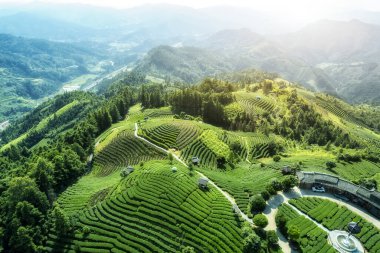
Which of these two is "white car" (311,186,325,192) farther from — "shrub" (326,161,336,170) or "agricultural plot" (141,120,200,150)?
"agricultural plot" (141,120,200,150)

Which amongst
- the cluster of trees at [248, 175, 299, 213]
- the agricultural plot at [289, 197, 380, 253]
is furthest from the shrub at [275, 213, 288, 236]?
the agricultural plot at [289, 197, 380, 253]

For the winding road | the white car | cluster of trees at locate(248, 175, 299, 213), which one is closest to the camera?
the winding road

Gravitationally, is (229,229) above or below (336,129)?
above

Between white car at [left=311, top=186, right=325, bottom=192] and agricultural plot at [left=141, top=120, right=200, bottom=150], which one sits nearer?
white car at [left=311, top=186, right=325, bottom=192]

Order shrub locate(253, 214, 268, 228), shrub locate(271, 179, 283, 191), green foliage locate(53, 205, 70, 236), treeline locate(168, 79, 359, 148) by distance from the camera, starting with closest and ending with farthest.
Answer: shrub locate(253, 214, 268, 228)
green foliage locate(53, 205, 70, 236)
shrub locate(271, 179, 283, 191)
treeline locate(168, 79, 359, 148)

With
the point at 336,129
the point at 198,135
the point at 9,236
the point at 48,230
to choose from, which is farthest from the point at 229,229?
the point at 336,129

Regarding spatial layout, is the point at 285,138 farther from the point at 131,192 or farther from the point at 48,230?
the point at 48,230

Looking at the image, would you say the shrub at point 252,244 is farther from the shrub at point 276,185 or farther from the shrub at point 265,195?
the shrub at point 276,185
